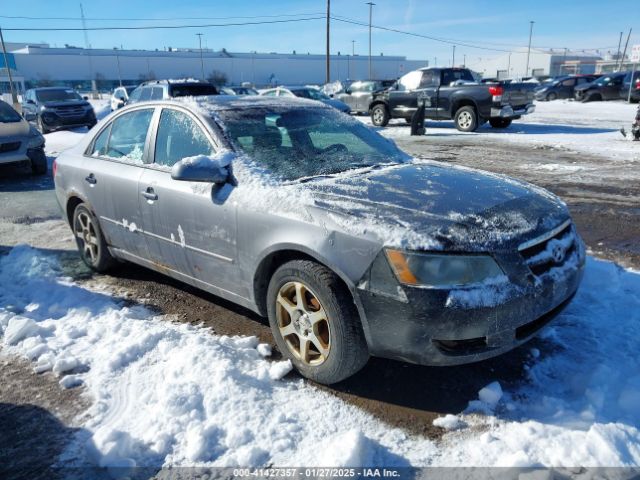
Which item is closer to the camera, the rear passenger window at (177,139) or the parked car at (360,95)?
the rear passenger window at (177,139)

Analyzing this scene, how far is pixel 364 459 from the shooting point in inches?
92.5

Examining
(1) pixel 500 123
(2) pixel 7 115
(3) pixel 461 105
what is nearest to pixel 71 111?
(2) pixel 7 115

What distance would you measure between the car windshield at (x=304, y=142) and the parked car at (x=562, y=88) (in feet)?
98.4

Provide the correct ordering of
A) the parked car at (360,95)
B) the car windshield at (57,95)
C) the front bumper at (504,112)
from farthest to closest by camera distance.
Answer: the parked car at (360,95)
the car windshield at (57,95)
the front bumper at (504,112)

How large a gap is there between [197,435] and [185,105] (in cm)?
238

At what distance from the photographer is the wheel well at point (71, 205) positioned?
4.83 meters

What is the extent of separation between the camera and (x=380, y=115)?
1842cm

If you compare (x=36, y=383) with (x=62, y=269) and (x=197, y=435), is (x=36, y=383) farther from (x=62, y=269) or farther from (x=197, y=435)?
(x=62, y=269)

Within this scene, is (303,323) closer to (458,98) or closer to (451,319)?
(451,319)

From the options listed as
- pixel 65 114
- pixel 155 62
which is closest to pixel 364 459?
pixel 65 114

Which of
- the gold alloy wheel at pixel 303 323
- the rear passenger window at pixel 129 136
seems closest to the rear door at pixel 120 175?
the rear passenger window at pixel 129 136

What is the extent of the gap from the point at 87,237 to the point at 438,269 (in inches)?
142

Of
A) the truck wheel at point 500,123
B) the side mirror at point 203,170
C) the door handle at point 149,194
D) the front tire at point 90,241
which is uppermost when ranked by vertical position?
the side mirror at point 203,170

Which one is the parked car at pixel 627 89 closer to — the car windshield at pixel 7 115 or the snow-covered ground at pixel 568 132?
the snow-covered ground at pixel 568 132
